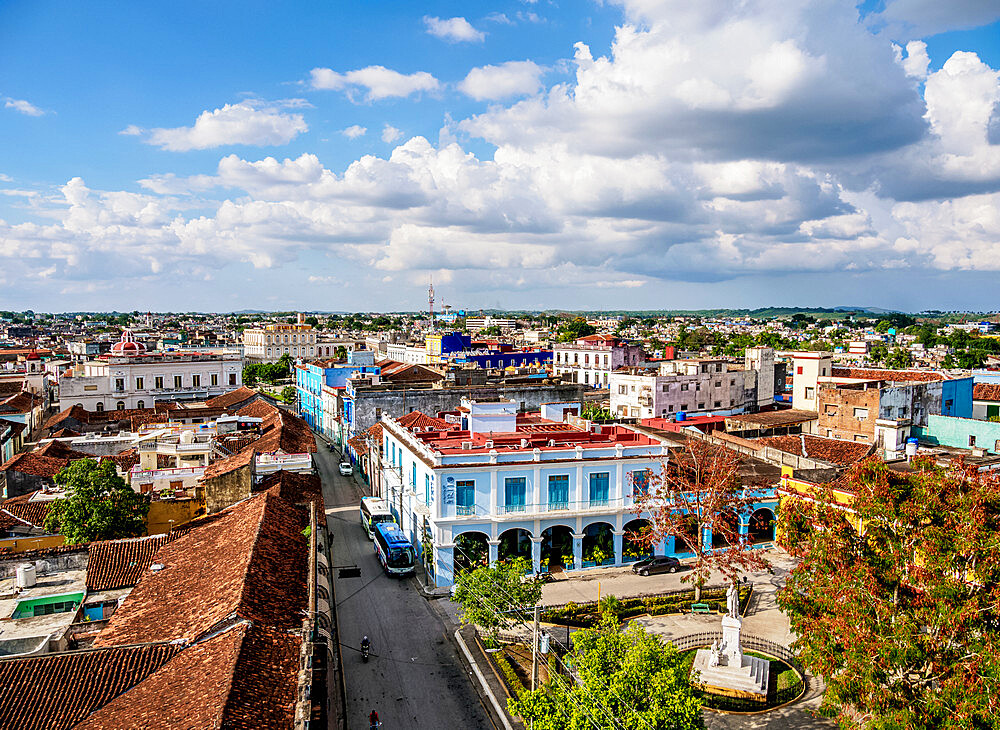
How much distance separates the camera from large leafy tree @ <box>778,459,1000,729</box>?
531 inches

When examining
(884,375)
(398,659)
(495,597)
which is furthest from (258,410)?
(884,375)

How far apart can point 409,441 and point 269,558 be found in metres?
12.3

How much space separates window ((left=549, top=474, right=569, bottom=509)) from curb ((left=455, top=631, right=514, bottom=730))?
7.20m

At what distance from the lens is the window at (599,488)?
Answer: 2936cm

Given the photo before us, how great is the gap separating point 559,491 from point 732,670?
10.4 meters

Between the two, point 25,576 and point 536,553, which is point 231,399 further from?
point 25,576

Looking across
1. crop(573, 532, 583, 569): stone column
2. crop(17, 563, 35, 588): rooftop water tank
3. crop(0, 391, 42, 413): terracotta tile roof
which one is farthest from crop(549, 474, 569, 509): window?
crop(0, 391, 42, 413): terracotta tile roof

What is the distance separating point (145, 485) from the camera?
31359 millimetres

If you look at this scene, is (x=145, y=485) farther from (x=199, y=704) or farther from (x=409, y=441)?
(x=199, y=704)

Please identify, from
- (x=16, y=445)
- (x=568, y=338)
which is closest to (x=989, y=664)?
(x=16, y=445)

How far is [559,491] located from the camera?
29.0m

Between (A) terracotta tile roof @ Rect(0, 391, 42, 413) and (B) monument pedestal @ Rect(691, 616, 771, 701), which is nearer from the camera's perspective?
(B) monument pedestal @ Rect(691, 616, 771, 701)

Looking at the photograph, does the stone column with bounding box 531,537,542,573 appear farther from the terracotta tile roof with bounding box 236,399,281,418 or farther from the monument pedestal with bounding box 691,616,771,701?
the terracotta tile roof with bounding box 236,399,281,418

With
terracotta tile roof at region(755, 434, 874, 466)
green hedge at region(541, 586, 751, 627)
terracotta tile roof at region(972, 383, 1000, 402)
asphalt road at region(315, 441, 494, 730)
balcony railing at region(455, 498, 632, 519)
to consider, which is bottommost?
asphalt road at region(315, 441, 494, 730)
